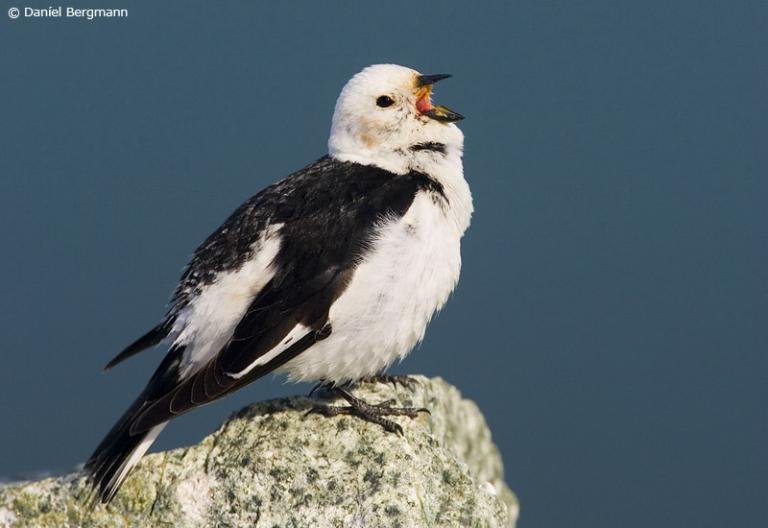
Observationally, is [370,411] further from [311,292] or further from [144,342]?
[144,342]

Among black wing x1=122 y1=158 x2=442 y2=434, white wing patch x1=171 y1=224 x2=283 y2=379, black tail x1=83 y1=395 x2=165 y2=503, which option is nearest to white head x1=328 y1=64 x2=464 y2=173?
black wing x1=122 y1=158 x2=442 y2=434

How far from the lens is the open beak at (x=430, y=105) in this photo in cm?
579

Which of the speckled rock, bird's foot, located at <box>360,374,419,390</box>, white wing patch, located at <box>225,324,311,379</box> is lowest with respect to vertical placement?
the speckled rock

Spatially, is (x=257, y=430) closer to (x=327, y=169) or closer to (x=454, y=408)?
(x=327, y=169)

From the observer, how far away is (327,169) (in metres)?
5.54

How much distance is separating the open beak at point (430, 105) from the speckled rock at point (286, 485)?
1.79 meters

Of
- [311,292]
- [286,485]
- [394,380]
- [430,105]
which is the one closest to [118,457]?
[286,485]

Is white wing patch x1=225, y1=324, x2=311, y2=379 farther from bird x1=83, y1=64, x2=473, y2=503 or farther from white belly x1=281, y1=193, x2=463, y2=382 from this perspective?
white belly x1=281, y1=193, x2=463, y2=382

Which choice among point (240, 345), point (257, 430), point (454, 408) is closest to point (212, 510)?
point (257, 430)

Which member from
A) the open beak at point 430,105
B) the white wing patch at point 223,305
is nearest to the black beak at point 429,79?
the open beak at point 430,105

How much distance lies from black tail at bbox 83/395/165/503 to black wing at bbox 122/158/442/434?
0.36 feet

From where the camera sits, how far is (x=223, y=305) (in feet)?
16.4

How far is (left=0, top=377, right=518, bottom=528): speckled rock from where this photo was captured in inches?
187

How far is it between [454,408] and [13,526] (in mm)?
2987
